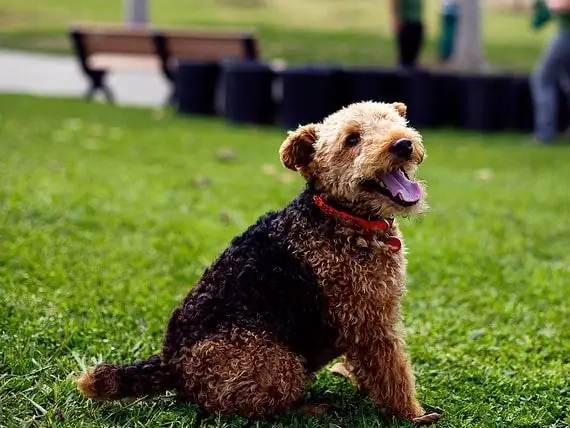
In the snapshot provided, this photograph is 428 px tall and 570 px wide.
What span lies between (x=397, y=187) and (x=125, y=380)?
4.34ft

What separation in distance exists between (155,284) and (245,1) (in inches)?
1348

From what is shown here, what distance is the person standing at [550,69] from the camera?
1066cm

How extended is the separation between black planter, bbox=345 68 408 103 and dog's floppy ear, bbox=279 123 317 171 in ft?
29.1

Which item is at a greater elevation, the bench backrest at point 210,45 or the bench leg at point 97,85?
the bench backrest at point 210,45

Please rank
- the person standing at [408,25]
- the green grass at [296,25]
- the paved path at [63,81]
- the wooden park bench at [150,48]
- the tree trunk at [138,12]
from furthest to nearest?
the green grass at [296,25] < the tree trunk at [138,12] < the paved path at [63,81] < the wooden park bench at [150,48] < the person standing at [408,25]

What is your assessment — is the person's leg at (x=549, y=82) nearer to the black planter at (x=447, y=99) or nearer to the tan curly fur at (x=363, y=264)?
the black planter at (x=447, y=99)

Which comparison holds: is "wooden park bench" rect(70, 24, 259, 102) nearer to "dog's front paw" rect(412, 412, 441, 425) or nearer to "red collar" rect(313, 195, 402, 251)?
"red collar" rect(313, 195, 402, 251)

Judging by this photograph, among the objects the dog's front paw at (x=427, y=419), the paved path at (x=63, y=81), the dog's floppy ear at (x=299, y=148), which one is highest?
the dog's floppy ear at (x=299, y=148)

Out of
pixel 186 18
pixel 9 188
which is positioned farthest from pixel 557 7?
pixel 186 18

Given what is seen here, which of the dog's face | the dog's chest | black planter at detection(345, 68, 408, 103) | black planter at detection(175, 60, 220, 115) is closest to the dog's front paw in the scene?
the dog's chest

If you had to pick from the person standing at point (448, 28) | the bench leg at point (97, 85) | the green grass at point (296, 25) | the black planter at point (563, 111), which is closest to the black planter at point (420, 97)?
the black planter at point (563, 111)

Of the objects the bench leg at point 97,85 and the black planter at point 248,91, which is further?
the bench leg at point 97,85

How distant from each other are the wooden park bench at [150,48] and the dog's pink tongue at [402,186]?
11043 mm

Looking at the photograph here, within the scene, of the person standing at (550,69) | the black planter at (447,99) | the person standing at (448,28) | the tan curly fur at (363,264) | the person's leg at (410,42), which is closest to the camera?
the tan curly fur at (363,264)
